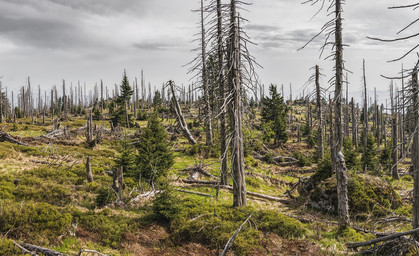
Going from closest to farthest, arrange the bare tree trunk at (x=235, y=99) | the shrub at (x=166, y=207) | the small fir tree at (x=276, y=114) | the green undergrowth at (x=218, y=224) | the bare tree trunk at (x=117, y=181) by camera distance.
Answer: the green undergrowth at (x=218, y=224) → the shrub at (x=166, y=207) → the bare tree trunk at (x=235, y=99) → the bare tree trunk at (x=117, y=181) → the small fir tree at (x=276, y=114)

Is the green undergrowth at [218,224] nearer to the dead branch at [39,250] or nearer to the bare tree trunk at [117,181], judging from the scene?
the bare tree trunk at [117,181]

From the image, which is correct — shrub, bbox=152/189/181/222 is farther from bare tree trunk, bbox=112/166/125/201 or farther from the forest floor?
bare tree trunk, bbox=112/166/125/201

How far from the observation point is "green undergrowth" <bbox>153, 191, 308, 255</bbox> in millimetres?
7297

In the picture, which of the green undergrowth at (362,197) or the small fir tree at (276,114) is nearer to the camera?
the green undergrowth at (362,197)

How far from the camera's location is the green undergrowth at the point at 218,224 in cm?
730

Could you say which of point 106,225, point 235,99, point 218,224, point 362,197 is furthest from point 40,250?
point 362,197

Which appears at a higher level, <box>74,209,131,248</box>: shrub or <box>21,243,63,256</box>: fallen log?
<box>21,243,63,256</box>: fallen log

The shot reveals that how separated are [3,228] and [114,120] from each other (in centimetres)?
3913

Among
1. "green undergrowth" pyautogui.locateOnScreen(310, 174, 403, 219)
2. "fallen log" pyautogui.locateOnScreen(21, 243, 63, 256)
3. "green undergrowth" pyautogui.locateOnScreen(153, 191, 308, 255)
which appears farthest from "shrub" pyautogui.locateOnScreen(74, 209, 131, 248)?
"green undergrowth" pyautogui.locateOnScreen(310, 174, 403, 219)

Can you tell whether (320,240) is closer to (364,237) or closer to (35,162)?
(364,237)

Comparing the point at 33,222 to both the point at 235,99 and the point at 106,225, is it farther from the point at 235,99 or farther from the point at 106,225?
the point at 235,99

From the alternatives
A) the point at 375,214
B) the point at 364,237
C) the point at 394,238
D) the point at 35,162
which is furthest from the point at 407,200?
the point at 35,162

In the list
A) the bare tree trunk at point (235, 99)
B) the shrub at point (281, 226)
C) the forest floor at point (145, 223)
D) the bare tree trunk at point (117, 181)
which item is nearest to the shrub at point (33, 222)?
the forest floor at point (145, 223)

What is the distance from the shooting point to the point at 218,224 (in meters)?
8.11
